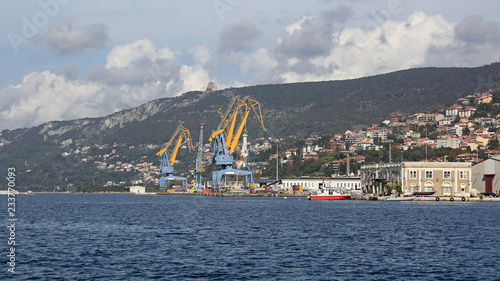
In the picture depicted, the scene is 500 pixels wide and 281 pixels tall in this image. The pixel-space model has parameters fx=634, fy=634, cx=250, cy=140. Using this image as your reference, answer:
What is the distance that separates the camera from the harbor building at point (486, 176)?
4382 inches

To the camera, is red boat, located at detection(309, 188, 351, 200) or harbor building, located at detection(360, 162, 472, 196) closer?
harbor building, located at detection(360, 162, 472, 196)

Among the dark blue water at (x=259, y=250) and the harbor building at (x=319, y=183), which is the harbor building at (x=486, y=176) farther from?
the dark blue water at (x=259, y=250)

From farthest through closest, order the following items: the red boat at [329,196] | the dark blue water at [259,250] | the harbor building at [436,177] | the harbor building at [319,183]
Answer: the harbor building at [319,183]
the red boat at [329,196]
the harbor building at [436,177]
the dark blue water at [259,250]

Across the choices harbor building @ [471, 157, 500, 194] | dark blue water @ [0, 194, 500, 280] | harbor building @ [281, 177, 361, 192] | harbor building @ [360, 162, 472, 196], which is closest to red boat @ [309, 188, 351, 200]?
harbor building @ [360, 162, 472, 196]

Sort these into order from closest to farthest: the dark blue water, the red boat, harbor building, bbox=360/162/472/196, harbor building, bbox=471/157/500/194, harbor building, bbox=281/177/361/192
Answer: the dark blue water, harbor building, bbox=360/162/472/196, harbor building, bbox=471/157/500/194, the red boat, harbor building, bbox=281/177/361/192

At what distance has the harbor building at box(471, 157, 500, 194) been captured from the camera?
111 m

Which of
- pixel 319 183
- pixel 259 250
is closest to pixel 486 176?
pixel 319 183

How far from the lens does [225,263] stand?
33.3 metres

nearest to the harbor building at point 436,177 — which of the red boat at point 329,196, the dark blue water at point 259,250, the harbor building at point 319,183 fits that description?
the red boat at point 329,196

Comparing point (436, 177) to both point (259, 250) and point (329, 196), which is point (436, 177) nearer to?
point (329, 196)

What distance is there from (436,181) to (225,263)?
79.9 m

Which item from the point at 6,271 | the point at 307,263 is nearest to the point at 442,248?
the point at 307,263

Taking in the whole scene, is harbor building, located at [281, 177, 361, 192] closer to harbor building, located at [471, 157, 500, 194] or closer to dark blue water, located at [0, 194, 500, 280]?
harbor building, located at [471, 157, 500, 194]

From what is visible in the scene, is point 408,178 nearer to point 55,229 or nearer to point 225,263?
point 55,229
